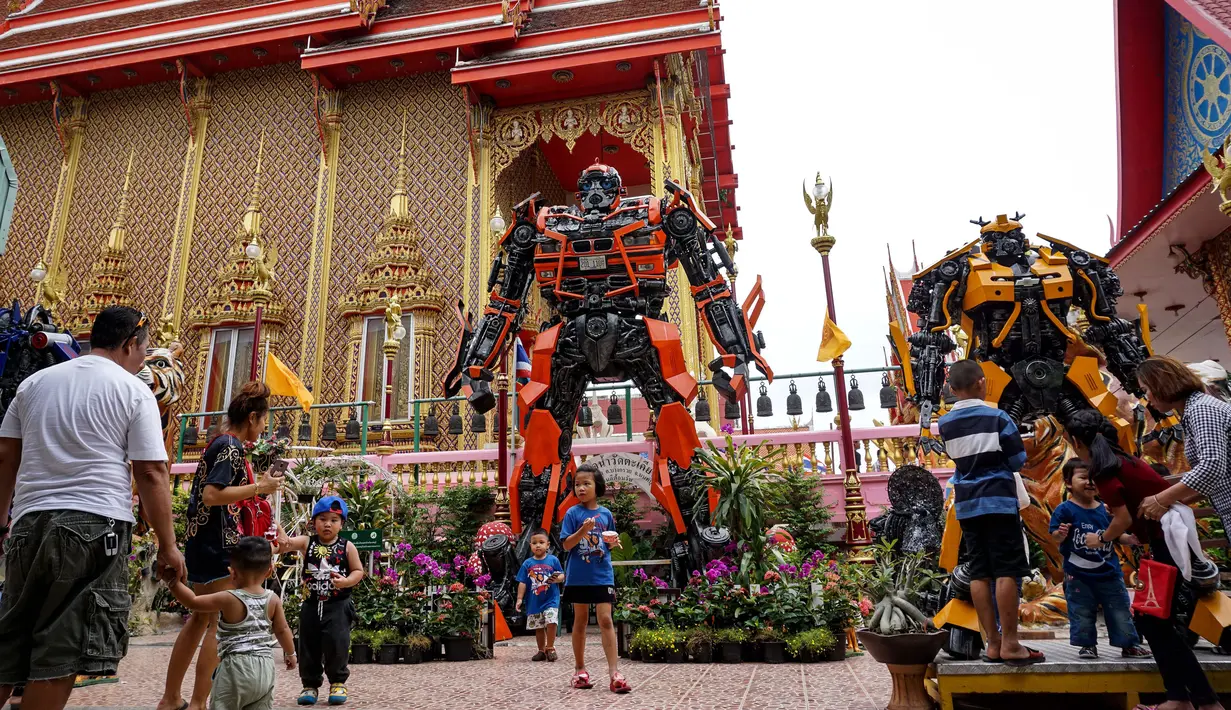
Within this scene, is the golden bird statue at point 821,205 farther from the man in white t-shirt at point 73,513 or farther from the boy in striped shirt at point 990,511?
the man in white t-shirt at point 73,513

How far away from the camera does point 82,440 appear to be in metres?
2.91

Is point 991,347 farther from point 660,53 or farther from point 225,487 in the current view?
point 660,53

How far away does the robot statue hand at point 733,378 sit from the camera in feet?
20.7

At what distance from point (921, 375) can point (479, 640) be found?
404cm


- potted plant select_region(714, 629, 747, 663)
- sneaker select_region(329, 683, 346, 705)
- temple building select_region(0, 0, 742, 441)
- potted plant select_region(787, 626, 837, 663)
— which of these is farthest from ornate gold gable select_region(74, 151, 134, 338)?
potted plant select_region(787, 626, 837, 663)

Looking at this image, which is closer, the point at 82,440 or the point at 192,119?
the point at 82,440

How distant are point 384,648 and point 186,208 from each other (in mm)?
12160

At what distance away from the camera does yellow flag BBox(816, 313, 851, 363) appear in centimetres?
830

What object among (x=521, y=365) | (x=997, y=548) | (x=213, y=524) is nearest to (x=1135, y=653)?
(x=997, y=548)

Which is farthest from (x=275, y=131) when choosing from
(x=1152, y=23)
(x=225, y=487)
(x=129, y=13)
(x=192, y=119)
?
(x=1152, y=23)

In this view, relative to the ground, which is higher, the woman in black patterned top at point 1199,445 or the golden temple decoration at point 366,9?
the golden temple decoration at point 366,9

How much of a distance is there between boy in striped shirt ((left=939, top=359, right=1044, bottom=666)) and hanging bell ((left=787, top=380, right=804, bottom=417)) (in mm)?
6529

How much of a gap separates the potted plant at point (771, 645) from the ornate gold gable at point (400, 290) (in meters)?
8.86

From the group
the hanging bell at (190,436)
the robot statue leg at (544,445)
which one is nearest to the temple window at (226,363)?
the hanging bell at (190,436)
